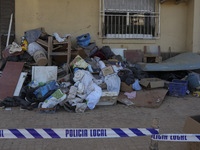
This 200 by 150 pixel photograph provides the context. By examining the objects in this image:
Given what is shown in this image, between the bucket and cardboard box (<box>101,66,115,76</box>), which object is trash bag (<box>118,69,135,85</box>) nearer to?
cardboard box (<box>101,66,115,76</box>)

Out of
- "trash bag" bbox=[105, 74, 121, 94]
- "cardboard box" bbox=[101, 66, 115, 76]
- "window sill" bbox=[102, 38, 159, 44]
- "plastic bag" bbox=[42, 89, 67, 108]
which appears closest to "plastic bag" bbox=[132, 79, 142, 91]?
"trash bag" bbox=[105, 74, 121, 94]

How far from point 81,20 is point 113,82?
3.41 m

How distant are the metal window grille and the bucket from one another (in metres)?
2.74

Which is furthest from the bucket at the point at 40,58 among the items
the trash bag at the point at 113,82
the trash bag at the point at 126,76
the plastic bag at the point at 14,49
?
the trash bag at the point at 126,76

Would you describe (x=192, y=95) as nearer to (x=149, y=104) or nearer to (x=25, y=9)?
(x=149, y=104)

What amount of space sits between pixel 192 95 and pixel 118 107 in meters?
2.92

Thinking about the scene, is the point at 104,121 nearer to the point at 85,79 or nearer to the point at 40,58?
the point at 85,79

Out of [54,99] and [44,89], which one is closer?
[54,99]

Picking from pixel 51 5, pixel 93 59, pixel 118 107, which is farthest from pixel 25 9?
pixel 118 107

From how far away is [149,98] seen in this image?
6.16 metres

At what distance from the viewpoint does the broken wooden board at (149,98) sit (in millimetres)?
5934

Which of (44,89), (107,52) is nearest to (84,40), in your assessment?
(107,52)

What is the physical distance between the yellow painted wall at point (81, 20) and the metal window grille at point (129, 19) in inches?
9.4

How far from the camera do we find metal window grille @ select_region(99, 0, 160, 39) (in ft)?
28.5
